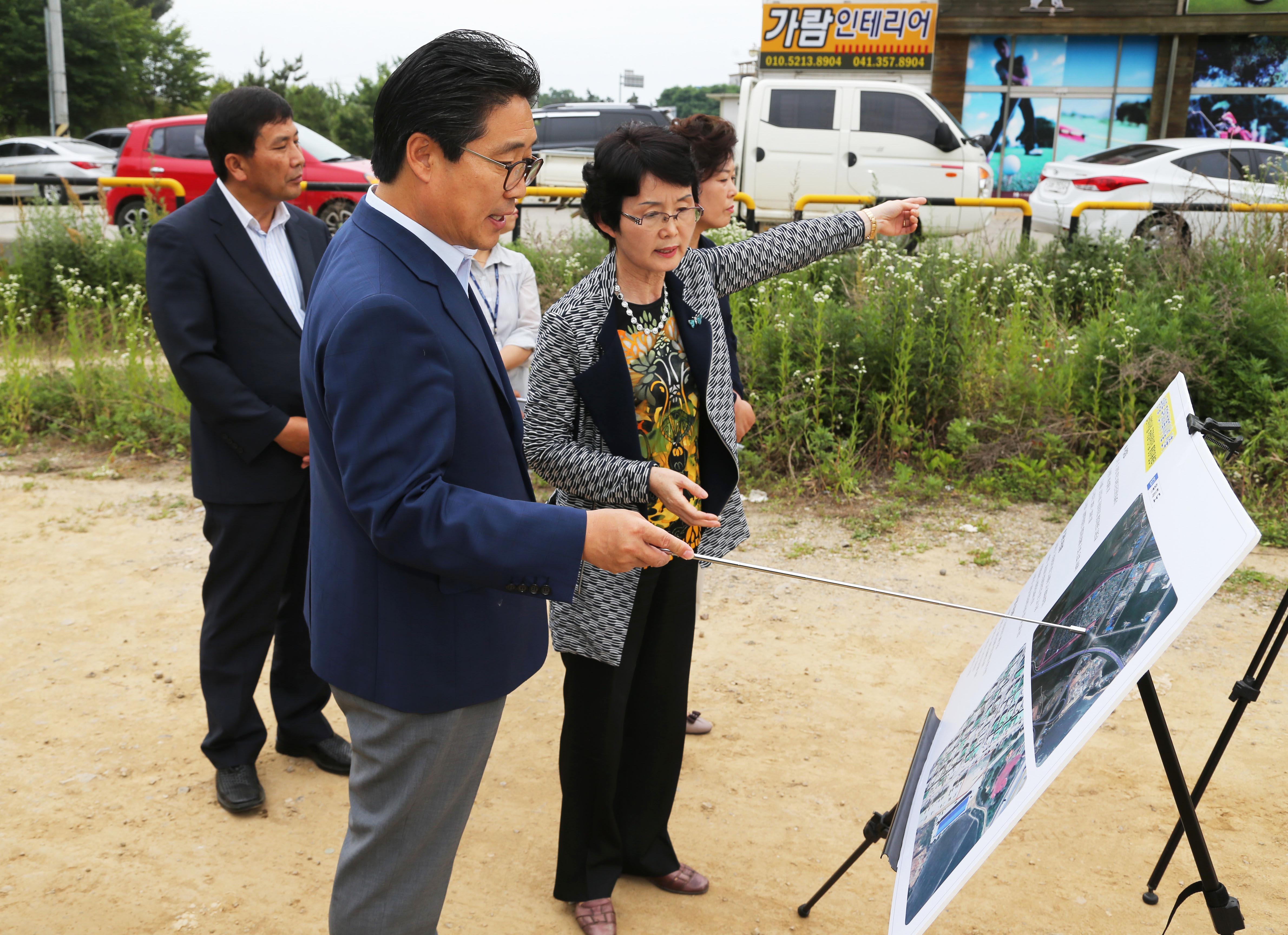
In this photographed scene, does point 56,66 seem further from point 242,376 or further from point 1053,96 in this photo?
point 242,376

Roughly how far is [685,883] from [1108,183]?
10095 millimetres

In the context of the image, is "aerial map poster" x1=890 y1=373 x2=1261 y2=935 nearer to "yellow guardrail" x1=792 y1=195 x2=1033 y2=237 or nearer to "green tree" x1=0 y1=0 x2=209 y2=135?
"yellow guardrail" x1=792 y1=195 x2=1033 y2=237

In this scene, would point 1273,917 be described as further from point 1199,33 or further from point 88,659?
point 1199,33

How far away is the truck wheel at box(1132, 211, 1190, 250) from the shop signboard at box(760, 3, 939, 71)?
13.0m

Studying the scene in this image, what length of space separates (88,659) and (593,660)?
8.02 ft

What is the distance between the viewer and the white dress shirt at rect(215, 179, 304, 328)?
9.39 ft

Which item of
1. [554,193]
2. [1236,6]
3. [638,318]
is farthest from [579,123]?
[1236,6]

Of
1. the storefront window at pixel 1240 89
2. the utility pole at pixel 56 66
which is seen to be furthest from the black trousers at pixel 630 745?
the utility pole at pixel 56 66

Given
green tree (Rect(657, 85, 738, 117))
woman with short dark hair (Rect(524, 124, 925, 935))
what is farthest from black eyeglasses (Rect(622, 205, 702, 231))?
green tree (Rect(657, 85, 738, 117))

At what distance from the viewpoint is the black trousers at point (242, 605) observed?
2.91 metres

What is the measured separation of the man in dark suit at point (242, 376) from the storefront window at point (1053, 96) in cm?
1935

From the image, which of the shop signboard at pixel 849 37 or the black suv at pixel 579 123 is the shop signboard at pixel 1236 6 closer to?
the shop signboard at pixel 849 37

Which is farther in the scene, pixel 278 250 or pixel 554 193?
pixel 554 193

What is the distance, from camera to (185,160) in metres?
13.0
